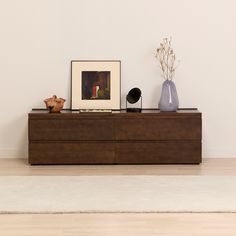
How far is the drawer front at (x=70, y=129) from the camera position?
668cm

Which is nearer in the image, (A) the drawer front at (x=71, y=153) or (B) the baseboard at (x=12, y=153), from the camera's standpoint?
(A) the drawer front at (x=71, y=153)

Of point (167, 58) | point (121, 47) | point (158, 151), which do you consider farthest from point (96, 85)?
point (158, 151)

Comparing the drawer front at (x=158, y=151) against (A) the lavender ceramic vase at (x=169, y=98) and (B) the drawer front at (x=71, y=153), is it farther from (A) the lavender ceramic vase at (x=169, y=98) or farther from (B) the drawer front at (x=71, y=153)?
(A) the lavender ceramic vase at (x=169, y=98)

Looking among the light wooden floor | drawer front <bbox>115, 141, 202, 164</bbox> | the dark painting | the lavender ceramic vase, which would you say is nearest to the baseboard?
the dark painting

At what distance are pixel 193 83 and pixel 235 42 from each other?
612mm

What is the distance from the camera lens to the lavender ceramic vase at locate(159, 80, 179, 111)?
22.5ft

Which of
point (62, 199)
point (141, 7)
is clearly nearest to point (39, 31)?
point (141, 7)

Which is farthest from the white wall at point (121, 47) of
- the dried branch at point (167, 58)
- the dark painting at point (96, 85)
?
the dark painting at point (96, 85)

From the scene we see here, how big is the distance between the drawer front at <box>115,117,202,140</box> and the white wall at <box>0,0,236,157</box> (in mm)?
488

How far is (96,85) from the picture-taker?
711 centimetres

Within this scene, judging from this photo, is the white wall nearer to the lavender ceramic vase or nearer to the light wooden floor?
the lavender ceramic vase

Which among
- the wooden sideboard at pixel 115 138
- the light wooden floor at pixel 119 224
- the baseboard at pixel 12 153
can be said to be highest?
the wooden sideboard at pixel 115 138

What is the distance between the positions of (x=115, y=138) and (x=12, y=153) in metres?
1.20

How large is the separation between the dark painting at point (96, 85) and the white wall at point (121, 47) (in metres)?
0.17
